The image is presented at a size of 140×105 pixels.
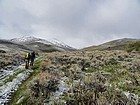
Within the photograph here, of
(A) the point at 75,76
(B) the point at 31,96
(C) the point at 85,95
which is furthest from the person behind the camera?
(A) the point at 75,76

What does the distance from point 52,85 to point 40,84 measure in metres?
0.83

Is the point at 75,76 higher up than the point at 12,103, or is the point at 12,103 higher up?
the point at 75,76

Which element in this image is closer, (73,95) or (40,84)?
(73,95)

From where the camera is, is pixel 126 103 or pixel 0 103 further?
pixel 0 103

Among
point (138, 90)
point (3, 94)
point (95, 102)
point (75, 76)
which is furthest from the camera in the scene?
point (75, 76)

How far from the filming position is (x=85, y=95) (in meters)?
11.1

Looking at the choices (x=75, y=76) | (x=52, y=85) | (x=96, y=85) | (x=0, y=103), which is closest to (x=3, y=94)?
(x=0, y=103)

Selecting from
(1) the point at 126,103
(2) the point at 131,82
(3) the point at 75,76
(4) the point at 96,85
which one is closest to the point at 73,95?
(4) the point at 96,85

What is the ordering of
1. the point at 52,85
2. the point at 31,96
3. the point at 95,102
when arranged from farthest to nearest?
the point at 52,85 → the point at 31,96 → the point at 95,102

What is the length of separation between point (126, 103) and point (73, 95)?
2.67m

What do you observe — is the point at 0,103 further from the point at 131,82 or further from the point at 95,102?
the point at 131,82

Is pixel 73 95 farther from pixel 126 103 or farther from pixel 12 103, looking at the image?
pixel 12 103

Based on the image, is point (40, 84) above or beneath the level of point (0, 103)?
above

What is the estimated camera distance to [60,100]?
11.7 meters
